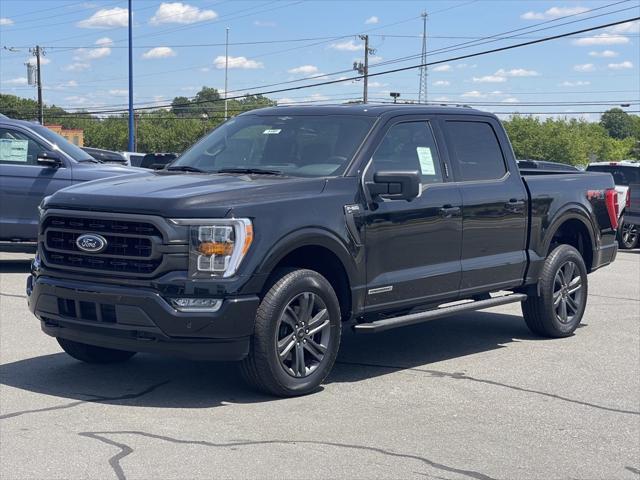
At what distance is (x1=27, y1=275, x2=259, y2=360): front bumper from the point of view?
6195 millimetres

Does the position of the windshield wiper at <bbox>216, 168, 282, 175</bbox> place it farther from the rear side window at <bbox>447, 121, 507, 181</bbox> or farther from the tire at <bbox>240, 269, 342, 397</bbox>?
the rear side window at <bbox>447, 121, 507, 181</bbox>

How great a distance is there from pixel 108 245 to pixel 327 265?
5.15 feet

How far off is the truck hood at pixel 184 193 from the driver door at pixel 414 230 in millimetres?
676

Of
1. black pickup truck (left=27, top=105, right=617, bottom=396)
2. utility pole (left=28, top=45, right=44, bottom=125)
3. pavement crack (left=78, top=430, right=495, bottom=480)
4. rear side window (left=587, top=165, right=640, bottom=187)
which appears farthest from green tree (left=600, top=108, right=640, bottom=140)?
pavement crack (left=78, top=430, right=495, bottom=480)

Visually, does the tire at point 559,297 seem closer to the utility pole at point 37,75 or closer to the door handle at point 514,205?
the door handle at point 514,205

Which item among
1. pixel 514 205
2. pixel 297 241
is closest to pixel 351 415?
pixel 297 241

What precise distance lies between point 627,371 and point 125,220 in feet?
13.8

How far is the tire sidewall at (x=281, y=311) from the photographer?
6.42m

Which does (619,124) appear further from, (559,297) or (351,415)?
(351,415)

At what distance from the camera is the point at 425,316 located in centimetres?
768

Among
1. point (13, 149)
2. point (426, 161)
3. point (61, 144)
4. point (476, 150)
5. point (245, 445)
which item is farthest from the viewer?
point (61, 144)

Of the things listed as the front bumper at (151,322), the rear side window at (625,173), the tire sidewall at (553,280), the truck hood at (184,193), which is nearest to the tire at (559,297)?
the tire sidewall at (553,280)

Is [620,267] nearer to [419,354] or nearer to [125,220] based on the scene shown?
[419,354]

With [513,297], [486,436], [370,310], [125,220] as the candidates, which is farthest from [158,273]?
[513,297]
